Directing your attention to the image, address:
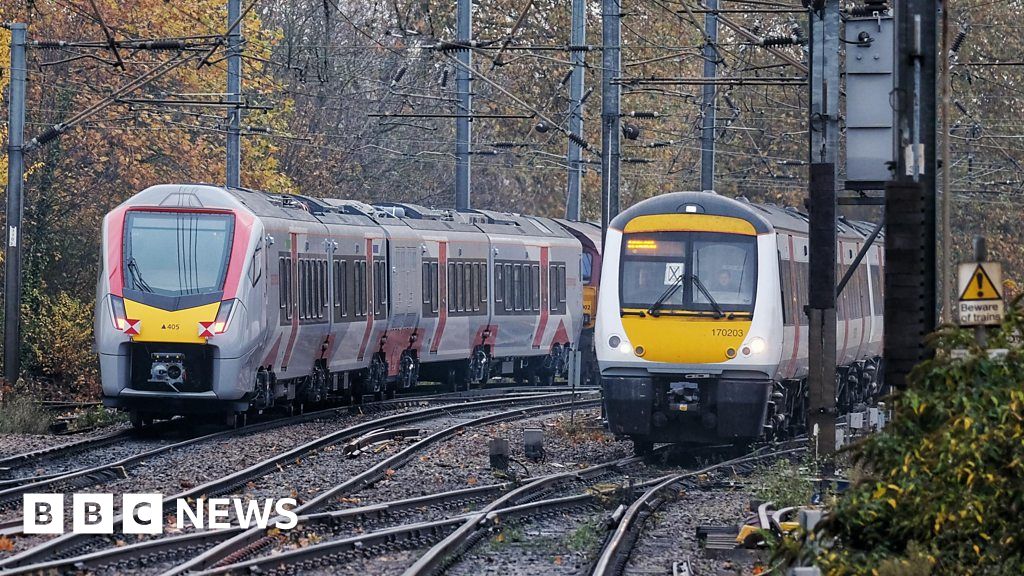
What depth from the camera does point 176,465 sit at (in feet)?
62.0

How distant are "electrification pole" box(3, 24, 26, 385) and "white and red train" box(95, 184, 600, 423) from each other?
4.15m

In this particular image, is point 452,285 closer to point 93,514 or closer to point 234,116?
point 234,116

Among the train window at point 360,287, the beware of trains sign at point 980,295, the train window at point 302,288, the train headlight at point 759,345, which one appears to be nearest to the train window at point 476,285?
the train window at point 360,287

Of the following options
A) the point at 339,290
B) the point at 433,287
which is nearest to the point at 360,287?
the point at 339,290

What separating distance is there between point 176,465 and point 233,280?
3713mm

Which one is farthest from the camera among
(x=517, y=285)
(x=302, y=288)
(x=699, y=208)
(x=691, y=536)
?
(x=517, y=285)

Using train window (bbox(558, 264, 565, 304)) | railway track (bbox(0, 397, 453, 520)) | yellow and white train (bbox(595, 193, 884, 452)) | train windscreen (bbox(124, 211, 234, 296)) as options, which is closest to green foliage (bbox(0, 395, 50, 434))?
railway track (bbox(0, 397, 453, 520))

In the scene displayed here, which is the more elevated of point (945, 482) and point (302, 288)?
point (302, 288)

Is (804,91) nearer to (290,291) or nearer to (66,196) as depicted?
(66,196)

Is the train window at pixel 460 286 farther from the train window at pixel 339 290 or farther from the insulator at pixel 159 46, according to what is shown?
the insulator at pixel 159 46

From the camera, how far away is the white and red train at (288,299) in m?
22.0

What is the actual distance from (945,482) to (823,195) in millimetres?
7791

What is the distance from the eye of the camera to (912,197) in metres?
11.2

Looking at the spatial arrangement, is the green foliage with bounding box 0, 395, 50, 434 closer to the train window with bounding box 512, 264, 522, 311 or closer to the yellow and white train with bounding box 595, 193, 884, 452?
the yellow and white train with bounding box 595, 193, 884, 452
